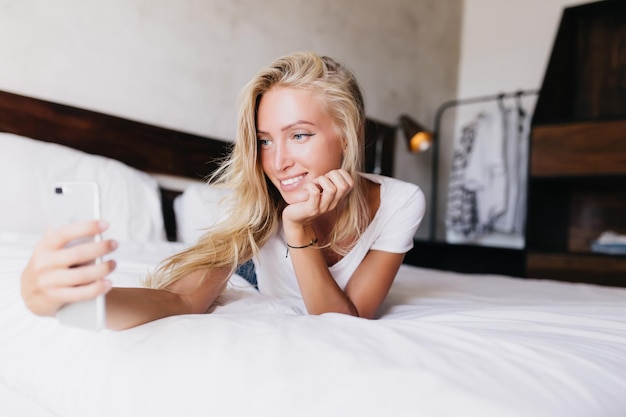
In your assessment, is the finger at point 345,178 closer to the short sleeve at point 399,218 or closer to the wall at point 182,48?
the short sleeve at point 399,218

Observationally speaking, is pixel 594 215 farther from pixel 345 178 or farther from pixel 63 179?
pixel 63 179

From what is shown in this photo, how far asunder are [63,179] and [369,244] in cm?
94

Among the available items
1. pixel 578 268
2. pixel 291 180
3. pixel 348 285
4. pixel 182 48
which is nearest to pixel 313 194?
pixel 291 180

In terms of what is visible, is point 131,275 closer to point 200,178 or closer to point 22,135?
point 22,135

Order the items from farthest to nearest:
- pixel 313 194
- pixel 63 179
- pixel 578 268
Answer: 1. pixel 578 268
2. pixel 63 179
3. pixel 313 194

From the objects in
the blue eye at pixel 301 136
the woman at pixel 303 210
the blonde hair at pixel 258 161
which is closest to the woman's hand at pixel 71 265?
the woman at pixel 303 210

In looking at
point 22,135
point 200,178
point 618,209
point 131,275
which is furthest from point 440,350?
point 618,209

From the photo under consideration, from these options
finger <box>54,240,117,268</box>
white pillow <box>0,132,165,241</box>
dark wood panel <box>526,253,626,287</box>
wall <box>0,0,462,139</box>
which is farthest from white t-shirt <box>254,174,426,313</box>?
dark wood panel <box>526,253,626,287</box>

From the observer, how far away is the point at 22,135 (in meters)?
1.61

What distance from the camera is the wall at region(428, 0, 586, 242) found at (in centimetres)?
341

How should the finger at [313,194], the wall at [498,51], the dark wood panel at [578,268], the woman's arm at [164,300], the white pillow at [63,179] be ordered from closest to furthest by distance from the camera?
1. the woman's arm at [164,300]
2. the finger at [313,194]
3. the white pillow at [63,179]
4. the dark wood panel at [578,268]
5. the wall at [498,51]

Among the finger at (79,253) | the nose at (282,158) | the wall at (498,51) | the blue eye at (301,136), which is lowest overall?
the finger at (79,253)

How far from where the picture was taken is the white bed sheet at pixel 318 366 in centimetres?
51

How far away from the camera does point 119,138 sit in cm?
185
